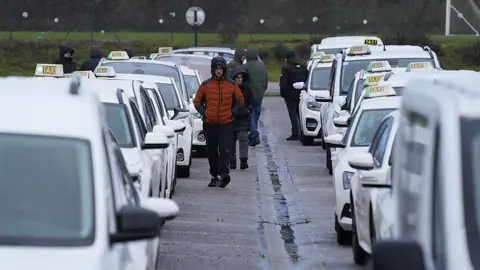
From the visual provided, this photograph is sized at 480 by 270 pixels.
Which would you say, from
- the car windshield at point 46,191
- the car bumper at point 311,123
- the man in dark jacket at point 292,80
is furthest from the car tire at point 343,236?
the man in dark jacket at point 292,80

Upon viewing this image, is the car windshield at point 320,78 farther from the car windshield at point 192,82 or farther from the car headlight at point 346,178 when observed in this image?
the car headlight at point 346,178

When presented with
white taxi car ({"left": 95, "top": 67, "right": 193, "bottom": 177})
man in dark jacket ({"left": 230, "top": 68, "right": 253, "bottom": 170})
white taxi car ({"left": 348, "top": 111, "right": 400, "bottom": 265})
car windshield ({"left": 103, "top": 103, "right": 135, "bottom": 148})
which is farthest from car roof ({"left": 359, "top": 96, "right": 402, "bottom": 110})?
man in dark jacket ({"left": 230, "top": 68, "right": 253, "bottom": 170})

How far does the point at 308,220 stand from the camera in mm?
14664

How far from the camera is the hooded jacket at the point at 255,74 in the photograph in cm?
2309

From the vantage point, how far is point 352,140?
13.8 m

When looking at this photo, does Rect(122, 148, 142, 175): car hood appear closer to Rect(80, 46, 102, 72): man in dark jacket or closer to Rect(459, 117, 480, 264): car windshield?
→ Rect(459, 117, 480, 264): car windshield

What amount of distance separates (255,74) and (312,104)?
182 centimetres

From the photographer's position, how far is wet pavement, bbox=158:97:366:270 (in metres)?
11.9

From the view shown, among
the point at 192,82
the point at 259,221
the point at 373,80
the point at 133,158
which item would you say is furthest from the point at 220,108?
the point at 192,82

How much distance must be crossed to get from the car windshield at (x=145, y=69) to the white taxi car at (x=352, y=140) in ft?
21.2

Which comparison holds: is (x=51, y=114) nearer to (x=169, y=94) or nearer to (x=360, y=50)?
(x=169, y=94)

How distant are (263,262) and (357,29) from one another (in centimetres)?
4823

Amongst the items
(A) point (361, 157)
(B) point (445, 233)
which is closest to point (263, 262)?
(A) point (361, 157)

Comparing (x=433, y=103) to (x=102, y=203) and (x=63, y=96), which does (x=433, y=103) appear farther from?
(x=63, y=96)
